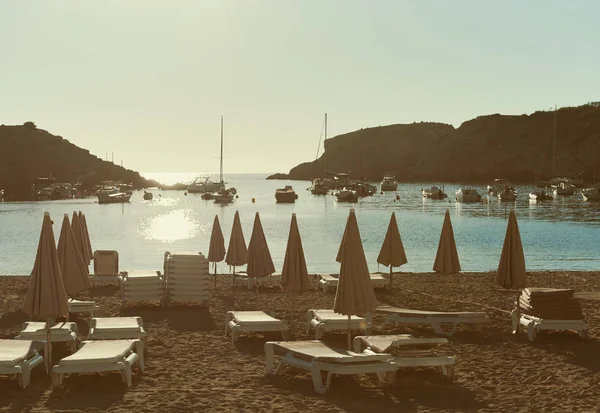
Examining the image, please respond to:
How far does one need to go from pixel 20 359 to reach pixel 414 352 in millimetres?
5474

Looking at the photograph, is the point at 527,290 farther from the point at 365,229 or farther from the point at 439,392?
the point at 365,229

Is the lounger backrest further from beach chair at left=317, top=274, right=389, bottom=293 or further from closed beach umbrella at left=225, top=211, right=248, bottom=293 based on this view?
beach chair at left=317, top=274, right=389, bottom=293

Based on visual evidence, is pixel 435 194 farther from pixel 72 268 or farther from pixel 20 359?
pixel 20 359

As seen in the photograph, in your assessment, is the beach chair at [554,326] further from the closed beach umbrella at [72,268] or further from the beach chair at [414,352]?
the closed beach umbrella at [72,268]

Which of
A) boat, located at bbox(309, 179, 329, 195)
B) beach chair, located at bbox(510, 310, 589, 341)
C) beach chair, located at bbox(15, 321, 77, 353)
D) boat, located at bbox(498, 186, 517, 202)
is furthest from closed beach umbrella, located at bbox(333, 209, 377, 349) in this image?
boat, located at bbox(309, 179, 329, 195)

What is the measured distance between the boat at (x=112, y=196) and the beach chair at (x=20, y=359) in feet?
390

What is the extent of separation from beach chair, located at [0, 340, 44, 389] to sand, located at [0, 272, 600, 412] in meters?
0.21

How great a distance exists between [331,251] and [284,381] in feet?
117

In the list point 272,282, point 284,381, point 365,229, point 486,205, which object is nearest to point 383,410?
point 284,381

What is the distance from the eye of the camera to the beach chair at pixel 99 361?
10062 millimetres

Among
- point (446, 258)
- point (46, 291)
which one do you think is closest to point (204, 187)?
point (446, 258)

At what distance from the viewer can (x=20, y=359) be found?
10250 millimetres

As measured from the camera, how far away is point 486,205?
380ft

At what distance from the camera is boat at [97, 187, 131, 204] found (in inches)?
5017
